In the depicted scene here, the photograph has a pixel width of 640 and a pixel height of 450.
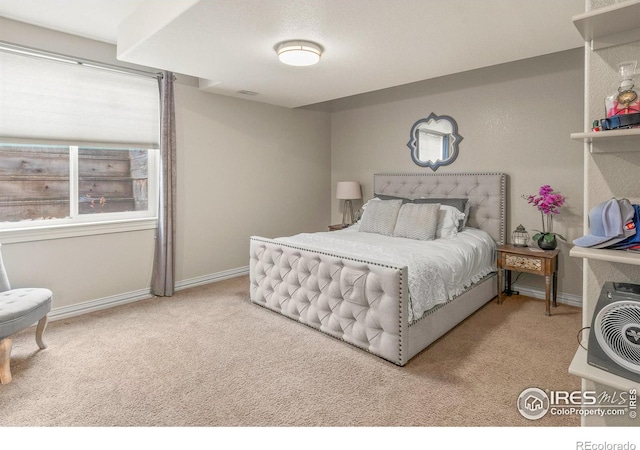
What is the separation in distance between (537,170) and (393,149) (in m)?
1.74

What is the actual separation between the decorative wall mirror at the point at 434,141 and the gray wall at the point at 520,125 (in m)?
0.07

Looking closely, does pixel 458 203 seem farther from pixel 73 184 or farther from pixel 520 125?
pixel 73 184

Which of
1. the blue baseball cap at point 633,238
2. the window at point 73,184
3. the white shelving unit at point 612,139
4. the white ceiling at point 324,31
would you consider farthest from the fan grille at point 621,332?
the window at point 73,184

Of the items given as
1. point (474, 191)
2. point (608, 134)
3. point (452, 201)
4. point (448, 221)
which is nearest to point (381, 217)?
point (448, 221)

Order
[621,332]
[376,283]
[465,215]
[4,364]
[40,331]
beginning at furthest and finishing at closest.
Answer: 1. [465,215]
2. [40,331]
3. [376,283]
4. [4,364]
5. [621,332]

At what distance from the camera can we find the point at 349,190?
505cm

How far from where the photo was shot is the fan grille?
43.9 inches

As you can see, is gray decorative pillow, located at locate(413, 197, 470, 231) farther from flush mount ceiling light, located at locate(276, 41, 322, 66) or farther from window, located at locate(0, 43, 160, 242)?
window, located at locate(0, 43, 160, 242)

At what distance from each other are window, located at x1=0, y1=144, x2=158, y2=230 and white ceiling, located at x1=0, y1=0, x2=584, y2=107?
1.04m

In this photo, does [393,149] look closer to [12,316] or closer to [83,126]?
[83,126]

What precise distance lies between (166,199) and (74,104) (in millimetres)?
1137

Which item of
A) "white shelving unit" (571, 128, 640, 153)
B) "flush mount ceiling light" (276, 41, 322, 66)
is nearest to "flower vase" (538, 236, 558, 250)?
"white shelving unit" (571, 128, 640, 153)
